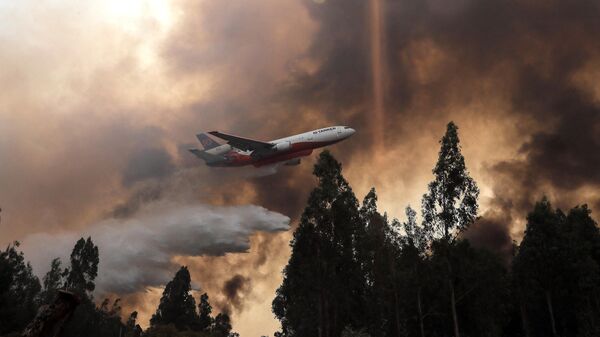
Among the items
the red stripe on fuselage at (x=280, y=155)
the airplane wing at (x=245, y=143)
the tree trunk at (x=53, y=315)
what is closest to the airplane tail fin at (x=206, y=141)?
the red stripe on fuselage at (x=280, y=155)

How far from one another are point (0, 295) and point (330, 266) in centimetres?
4168

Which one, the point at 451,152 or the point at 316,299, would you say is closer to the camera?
the point at 451,152

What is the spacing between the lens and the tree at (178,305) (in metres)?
104

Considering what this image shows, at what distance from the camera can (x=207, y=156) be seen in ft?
280

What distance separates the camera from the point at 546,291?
61.3 m

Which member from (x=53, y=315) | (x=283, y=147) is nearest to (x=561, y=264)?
(x=283, y=147)

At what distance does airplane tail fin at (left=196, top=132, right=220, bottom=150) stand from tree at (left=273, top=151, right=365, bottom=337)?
42401 mm

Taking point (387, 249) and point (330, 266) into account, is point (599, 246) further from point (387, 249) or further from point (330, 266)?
point (330, 266)

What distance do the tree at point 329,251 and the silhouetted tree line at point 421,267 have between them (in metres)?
0.12

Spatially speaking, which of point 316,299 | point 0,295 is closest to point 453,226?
point 316,299

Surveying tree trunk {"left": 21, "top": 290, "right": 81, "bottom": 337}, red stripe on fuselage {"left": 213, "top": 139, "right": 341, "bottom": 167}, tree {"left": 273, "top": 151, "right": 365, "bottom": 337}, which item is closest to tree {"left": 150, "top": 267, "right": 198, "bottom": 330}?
red stripe on fuselage {"left": 213, "top": 139, "right": 341, "bottom": 167}

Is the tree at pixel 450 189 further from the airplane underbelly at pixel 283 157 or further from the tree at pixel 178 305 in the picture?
the tree at pixel 178 305

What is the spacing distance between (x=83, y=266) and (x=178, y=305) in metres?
21.8

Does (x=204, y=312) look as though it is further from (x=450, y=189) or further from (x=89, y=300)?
(x=450, y=189)
